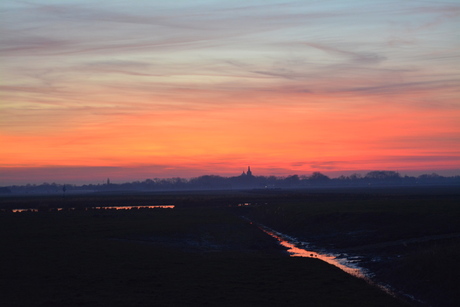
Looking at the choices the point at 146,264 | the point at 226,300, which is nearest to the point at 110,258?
the point at 146,264

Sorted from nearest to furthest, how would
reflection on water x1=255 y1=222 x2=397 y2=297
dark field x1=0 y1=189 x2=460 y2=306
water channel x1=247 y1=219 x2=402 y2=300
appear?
dark field x1=0 y1=189 x2=460 y2=306, reflection on water x1=255 y1=222 x2=397 y2=297, water channel x1=247 y1=219 x2=402 y2=300

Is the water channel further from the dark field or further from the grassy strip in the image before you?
the grassy strip

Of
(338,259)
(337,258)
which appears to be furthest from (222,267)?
(337,258)

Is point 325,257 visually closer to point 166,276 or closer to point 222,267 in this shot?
point 222,267

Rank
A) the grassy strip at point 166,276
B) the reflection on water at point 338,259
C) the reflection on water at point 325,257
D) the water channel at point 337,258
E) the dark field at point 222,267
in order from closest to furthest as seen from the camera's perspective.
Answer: the grassy strip at point 166,276 → the dark field at point 222,267 → the reflection on water at point 338,259 → the water channel at point 337,258 → the reflection on water at point 325,257

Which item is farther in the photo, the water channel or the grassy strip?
the water channel

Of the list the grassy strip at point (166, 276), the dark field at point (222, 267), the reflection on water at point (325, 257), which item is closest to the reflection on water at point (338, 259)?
the reflection on water at point (325, 257)

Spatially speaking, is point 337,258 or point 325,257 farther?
point 325,257

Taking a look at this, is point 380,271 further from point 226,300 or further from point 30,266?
point 30,266

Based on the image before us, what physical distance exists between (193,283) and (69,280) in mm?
6499

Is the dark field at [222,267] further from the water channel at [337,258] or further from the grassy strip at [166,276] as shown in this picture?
the water channel at [337,258]

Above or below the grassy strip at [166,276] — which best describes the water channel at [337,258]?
below

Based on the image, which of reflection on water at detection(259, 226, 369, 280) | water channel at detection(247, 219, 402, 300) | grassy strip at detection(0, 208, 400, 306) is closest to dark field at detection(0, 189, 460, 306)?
grassy strip at detection(0, 208, 400, 306)

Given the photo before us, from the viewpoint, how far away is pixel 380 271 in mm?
26375
